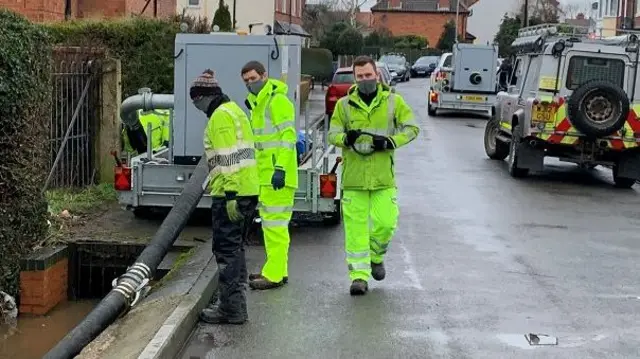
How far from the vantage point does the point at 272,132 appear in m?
7.54

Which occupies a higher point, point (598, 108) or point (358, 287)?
point (598, 108)

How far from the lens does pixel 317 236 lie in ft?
A: 32.9

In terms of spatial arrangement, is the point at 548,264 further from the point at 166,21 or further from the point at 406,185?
the point at 166,21

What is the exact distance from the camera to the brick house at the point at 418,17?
320ft

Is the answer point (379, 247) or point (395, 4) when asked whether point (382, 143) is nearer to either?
point (379, 247)

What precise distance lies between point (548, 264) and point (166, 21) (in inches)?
382

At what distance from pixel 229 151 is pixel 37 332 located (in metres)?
2.88

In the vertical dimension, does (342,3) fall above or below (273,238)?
above

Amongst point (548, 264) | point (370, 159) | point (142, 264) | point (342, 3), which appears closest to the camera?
point (142, 264)

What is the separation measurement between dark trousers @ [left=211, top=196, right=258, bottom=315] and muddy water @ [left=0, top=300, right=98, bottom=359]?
1.98 meters

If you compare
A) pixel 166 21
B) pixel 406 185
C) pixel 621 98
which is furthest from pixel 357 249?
pixel 166 21

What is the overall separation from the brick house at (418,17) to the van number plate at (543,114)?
83.0 meters

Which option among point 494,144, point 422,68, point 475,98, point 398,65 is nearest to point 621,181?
point 494,144

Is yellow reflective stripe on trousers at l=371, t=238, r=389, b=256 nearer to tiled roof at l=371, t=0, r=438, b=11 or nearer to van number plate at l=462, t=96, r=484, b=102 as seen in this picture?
van number plate at l=462, t=96, r=484, b=102
